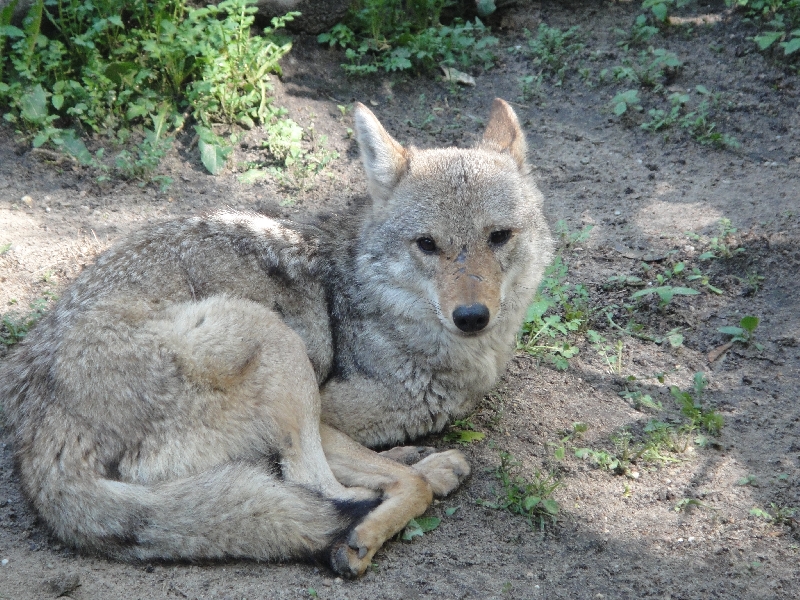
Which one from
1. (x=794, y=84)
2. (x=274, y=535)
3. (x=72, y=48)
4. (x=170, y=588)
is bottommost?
(x=170, y=588)

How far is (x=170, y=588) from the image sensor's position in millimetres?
3424

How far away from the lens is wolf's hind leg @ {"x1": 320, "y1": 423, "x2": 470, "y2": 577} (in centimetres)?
362

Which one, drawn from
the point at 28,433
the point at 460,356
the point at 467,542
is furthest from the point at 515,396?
the point at 28,433

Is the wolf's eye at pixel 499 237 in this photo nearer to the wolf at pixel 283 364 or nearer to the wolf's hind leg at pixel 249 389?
the wolf at pixel 283 364

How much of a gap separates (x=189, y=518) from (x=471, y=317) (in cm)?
164

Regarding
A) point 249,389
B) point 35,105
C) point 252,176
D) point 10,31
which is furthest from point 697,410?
point 10,31

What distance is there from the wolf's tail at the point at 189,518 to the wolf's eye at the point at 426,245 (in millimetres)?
1510

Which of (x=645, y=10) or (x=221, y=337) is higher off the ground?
Result: (x=645, y=10)

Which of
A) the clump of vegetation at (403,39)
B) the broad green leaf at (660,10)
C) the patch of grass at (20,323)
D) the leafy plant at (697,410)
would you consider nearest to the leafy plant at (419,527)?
the leafy plant at (697,410)

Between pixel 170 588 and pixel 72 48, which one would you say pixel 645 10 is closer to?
pixel 72 48

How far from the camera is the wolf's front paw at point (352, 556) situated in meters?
3.56

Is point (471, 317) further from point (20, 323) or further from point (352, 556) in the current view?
point (20, 323)

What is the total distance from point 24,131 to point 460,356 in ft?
15.6

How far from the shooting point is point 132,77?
7.02 meters
